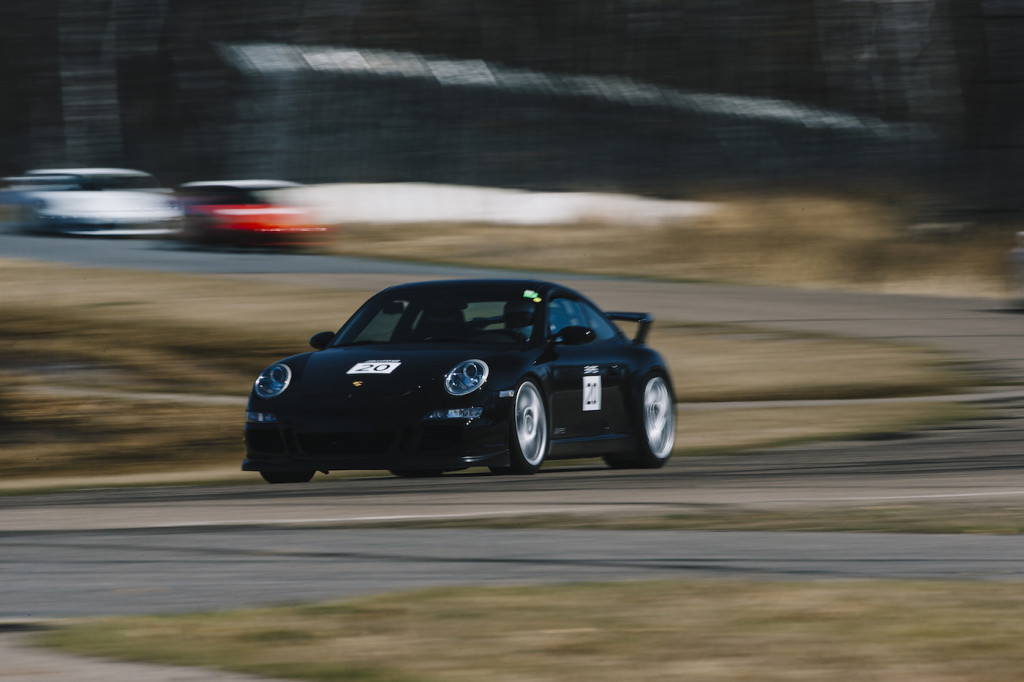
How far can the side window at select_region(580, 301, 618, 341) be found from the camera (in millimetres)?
11664

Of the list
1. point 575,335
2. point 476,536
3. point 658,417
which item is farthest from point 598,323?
point 476,536

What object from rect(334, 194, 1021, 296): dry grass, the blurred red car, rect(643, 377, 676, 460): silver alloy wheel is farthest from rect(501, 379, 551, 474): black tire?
the blurred red car

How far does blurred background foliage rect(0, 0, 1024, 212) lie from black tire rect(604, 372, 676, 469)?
26496mm

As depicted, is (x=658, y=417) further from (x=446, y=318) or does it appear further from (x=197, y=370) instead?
(x=197, y=370)

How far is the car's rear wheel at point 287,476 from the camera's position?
1048 cm

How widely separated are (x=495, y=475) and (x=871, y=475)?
217 cm

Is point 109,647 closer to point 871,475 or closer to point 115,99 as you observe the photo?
point 871,475

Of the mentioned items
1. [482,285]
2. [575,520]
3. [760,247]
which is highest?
[760,247]

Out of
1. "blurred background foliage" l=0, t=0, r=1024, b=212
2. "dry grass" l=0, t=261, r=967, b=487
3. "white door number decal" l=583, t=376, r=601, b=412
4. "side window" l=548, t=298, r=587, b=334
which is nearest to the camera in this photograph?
"white door number decal" l=583, t=376, r=601, b=412

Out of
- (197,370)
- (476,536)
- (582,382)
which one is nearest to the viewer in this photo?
(476,536)

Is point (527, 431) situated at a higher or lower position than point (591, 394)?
lower

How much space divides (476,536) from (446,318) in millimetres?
4066

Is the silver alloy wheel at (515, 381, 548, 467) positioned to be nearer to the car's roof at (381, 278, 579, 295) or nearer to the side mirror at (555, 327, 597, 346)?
the side mirror at (555, 327, 597, 346)

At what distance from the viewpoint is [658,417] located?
11750mm
